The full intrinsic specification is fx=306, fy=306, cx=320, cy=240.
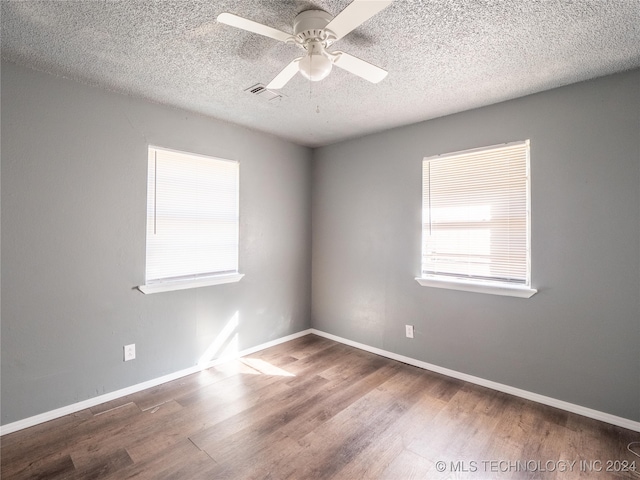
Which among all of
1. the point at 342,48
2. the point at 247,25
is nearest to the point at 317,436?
the point at 247,25

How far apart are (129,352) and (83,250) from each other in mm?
931

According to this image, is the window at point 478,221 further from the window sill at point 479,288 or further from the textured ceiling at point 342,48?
the textured ceiling at point 342,48

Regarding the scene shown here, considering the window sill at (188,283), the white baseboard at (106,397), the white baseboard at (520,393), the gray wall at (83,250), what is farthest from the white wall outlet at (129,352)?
the white baseboard at (520,393)

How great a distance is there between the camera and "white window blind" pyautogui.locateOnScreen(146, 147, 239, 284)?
2777 mm

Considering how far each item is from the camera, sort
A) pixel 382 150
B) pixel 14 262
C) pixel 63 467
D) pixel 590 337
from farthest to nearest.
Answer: pixel 382 150 → pixel 590 337 → pixel 14 262 → pixel 63 467

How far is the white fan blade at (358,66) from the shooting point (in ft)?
5.41

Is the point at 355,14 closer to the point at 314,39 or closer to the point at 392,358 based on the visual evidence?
the point at 314,39

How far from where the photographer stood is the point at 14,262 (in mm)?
2092

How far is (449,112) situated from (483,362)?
2.34m

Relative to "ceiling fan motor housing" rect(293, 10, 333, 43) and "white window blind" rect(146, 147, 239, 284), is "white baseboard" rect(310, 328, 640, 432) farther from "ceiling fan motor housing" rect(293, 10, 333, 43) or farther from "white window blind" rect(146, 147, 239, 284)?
"ceiling fan motor housing" rect(293, 10, 333, 43)

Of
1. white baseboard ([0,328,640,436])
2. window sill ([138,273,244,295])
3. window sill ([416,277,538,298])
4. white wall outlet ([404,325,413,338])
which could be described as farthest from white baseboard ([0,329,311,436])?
window sill ([416,277,538,298])

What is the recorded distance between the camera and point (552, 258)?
7.97ft

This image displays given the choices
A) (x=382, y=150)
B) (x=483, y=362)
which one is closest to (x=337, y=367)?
(x=483, y=362)

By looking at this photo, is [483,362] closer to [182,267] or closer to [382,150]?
[382,150]
